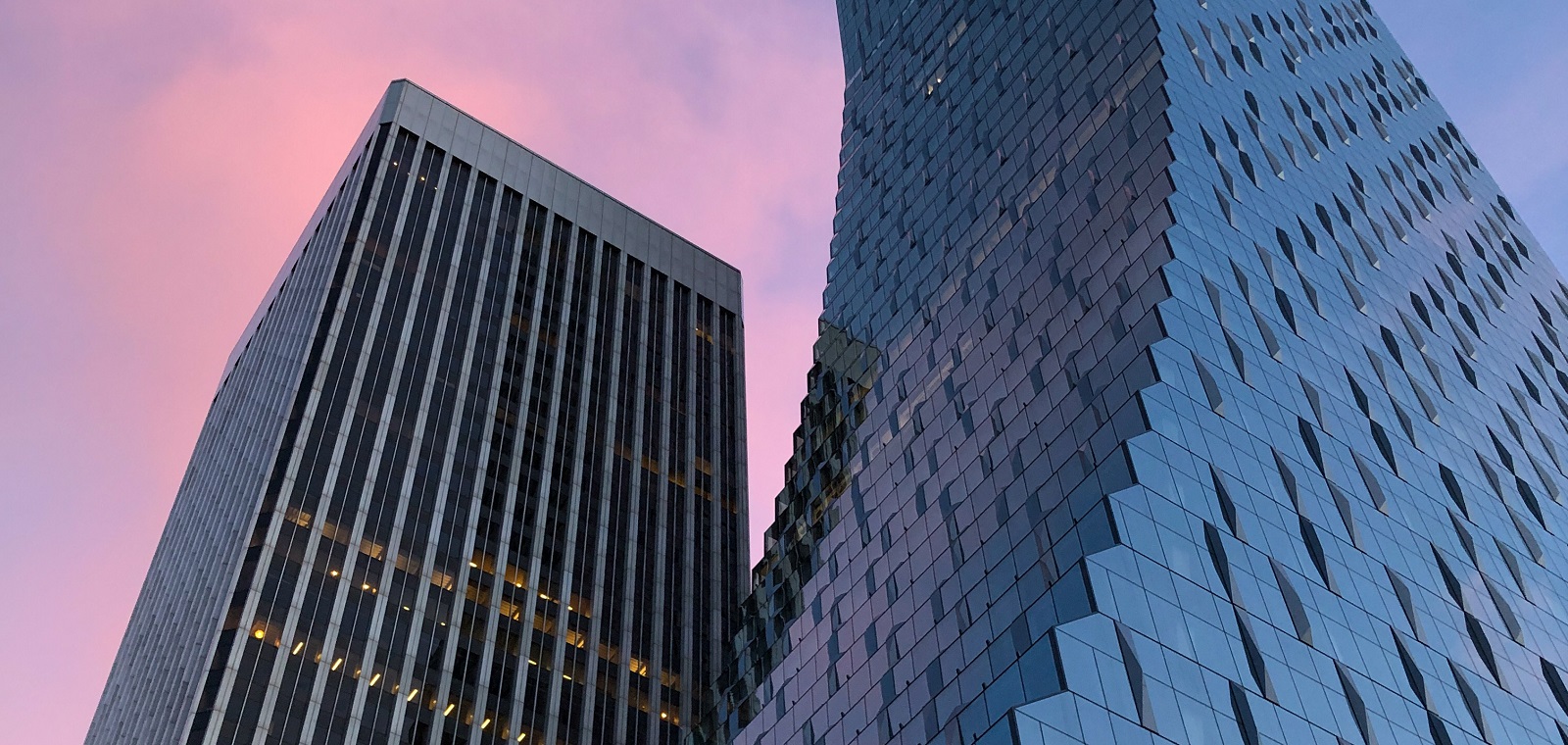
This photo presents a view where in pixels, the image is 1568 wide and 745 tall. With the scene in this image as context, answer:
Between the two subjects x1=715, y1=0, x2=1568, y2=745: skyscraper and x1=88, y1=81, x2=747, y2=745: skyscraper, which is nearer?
x1=715, y1=0, x2=1568, y2=745: skyscraper

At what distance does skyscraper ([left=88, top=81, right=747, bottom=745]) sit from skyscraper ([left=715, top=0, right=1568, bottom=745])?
24.3 meters

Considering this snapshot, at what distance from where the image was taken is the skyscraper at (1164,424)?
55.5 metres

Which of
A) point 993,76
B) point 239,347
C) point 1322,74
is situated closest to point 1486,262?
point 1322,74

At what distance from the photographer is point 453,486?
106 m

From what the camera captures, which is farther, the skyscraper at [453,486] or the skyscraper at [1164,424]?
the skyscraper at [453,486]

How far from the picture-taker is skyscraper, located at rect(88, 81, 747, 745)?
91062mm

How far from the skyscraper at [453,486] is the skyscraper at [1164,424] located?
956 inches

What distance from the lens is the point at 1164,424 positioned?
6016 centimetres

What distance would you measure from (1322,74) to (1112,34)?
21765 millimetres

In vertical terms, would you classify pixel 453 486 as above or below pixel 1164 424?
above

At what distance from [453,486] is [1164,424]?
60.3 m

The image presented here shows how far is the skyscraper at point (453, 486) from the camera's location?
Result: 91062mm

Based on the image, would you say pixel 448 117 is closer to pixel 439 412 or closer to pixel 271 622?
pixel 439 412

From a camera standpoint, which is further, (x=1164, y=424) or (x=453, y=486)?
(x=453, y=486)
